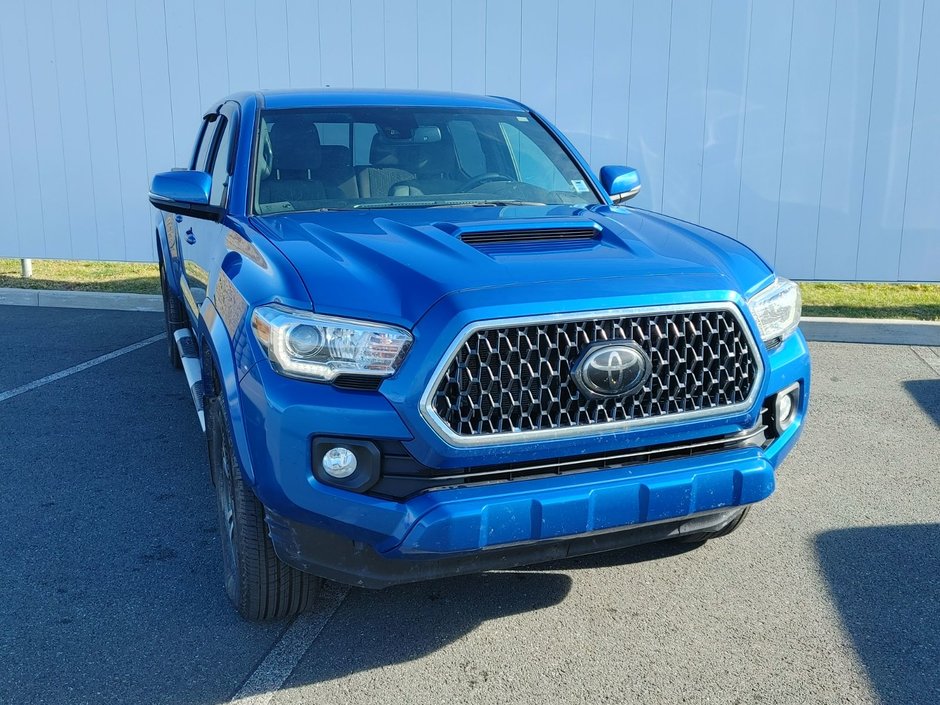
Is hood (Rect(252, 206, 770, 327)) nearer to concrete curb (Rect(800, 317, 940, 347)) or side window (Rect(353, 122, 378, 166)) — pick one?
side window (Rect(353, 122, 378, 166))

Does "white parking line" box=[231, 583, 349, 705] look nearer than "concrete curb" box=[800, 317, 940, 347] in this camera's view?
Yes

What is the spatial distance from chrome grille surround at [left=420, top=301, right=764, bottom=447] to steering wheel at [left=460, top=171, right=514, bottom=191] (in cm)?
152

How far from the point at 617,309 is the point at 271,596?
146 centimetres

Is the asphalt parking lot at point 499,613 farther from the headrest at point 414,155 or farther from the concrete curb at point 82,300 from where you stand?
the concrete curb at point 82,300

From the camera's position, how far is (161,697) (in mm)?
2754

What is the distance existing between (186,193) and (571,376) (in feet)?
6.39

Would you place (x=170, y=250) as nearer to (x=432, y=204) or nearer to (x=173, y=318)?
(x=173, y=318)

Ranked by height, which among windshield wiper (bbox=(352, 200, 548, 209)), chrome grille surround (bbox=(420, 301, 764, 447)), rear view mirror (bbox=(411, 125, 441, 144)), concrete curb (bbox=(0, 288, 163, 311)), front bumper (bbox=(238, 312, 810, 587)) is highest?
rear view mirror (bbox=(411, 125, 441, 144))

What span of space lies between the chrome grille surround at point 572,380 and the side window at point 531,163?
156 centimetres

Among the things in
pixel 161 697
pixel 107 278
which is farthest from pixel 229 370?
pixel 107 278

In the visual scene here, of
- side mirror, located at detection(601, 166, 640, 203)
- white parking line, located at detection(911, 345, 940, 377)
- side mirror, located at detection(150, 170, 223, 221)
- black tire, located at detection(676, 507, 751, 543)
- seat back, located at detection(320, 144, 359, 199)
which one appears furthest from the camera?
white parking line, located at detection(911, 345, 940, 377)

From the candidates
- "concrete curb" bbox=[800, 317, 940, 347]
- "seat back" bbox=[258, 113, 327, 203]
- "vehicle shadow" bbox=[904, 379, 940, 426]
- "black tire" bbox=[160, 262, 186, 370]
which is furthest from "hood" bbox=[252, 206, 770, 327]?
"concrete curb" bbox=[800, 317, 940, 347]

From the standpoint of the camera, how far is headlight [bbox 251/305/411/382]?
8.43 ft

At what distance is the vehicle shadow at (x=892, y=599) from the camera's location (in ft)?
9.30
